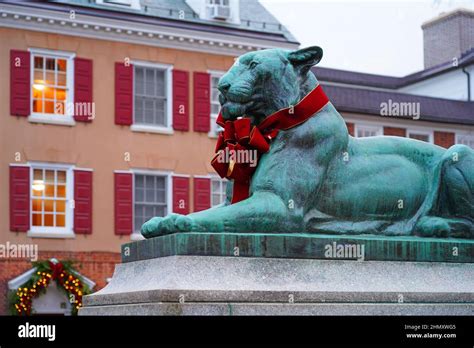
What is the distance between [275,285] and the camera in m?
7.15

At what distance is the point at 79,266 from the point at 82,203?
1.67m

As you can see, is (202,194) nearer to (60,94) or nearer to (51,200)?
(51,200)

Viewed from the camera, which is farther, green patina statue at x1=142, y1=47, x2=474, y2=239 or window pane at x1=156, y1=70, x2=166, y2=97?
window pane at x1=156, y1=70, x2=166, y2=97

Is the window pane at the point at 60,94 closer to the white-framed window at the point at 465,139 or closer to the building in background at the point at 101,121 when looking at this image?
the building in background at the point at 101,121

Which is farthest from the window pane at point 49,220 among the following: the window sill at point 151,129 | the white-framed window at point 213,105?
the white-framed window at point 213,105

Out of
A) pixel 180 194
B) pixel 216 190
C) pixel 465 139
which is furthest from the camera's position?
pixel 465 139

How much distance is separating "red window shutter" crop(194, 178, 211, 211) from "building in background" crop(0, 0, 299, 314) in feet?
0.13

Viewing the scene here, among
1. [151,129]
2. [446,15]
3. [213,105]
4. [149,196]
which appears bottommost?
[149,196]

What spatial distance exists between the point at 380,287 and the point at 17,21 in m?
24.0

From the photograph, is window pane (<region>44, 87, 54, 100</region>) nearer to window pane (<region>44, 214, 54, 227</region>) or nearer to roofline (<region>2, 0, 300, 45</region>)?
roofline (<region>2, 0, 300, 45</region>)

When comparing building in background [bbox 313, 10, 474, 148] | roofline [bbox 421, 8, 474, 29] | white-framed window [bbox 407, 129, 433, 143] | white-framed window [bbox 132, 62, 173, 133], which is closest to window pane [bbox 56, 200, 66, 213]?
white-framed window [bbox 132, 62, 173, 133]

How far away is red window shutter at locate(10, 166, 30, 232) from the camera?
28.8 meters

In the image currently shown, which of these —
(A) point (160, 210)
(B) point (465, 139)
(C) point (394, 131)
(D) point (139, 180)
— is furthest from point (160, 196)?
(B) point (465, 139)
